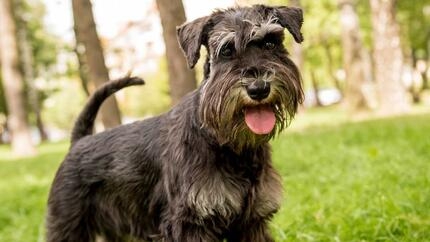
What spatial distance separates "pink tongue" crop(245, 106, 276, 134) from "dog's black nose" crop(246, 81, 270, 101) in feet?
0.46

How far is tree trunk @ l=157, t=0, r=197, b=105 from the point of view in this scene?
26.2 feet

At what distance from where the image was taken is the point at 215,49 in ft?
12.0

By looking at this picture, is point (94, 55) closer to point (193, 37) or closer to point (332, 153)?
point (332, 153)

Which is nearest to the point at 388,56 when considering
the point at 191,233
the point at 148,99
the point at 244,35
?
the point at 244,35

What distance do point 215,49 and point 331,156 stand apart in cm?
576

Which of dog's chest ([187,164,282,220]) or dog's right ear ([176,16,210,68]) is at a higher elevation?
dog's right ear ([176,16,210,68])

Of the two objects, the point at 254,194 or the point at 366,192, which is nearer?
the point at 254,194

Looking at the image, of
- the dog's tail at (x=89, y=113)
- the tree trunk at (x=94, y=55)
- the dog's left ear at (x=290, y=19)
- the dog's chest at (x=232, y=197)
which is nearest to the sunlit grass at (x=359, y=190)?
the dog's chest at (x=232, y=197)

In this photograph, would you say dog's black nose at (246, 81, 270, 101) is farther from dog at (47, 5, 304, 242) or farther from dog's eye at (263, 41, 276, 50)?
dog's eye at (263, 41, 276, 50)

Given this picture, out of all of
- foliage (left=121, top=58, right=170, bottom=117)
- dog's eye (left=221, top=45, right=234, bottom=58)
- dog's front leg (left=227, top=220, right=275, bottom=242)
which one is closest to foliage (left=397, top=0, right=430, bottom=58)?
foliage (left=121, top=58, right=170, bottom=117)

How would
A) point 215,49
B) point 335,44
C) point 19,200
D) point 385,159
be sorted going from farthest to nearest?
point 335,44, point 19,200, point 385,159, point 215,49

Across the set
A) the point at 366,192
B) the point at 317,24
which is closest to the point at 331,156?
the point at 366,192

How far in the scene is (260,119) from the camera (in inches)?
137

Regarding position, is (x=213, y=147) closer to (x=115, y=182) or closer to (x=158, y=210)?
(x=158, y=210)
